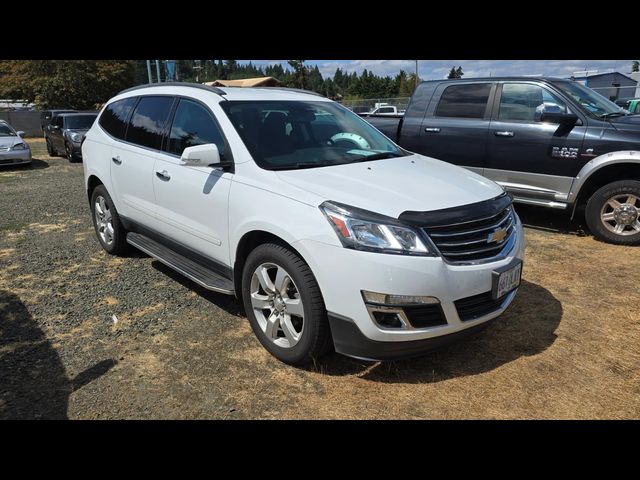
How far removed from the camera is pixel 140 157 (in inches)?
177

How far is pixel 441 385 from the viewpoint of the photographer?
3.03 metres

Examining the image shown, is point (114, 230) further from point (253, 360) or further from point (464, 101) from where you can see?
point (464, 101)

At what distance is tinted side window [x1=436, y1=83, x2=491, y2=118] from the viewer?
22.1 ft

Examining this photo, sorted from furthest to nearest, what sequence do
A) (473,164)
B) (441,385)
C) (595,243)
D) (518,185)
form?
(473,164) → (518,185) → (595,243) → (441,385)

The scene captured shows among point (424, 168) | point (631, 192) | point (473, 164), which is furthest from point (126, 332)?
point (631, 192)

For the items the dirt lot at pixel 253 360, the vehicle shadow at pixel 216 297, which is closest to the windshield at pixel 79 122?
the dirt lot at pixel 253 360

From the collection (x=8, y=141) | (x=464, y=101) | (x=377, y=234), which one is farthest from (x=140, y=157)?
(x=8, y=141)

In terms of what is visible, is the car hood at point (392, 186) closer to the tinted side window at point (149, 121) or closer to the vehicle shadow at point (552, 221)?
the tinted side window at point (149, 121)

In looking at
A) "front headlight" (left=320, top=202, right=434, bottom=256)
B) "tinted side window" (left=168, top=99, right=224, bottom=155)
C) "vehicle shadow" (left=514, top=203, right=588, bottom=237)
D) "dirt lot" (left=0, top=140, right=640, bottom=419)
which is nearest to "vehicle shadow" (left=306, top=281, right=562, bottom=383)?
"dirt lot" (left=0, top=140, right=640, bottom=419)

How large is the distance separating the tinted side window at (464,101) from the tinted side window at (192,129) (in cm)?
433

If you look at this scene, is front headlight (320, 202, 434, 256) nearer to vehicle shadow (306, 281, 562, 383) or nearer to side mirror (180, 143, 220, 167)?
vehicle shadow (306, 281, 562, 383)
